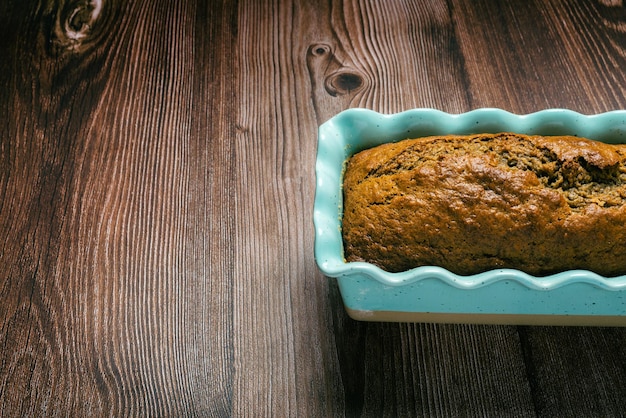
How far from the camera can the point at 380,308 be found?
3.68ft

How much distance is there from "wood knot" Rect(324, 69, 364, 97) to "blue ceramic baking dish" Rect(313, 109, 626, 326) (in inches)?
17.3

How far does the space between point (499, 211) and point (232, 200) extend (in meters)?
0.65

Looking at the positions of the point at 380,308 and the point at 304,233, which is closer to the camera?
the point at 380,308

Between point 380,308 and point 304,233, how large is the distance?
0.32 metres

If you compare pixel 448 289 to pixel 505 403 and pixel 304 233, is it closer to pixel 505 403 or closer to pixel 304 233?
pixel 505 403

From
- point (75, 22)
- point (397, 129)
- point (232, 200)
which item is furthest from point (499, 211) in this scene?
point (75, 22)

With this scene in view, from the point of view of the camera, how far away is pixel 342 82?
1.66 metres

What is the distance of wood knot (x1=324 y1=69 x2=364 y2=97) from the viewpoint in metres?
1.64

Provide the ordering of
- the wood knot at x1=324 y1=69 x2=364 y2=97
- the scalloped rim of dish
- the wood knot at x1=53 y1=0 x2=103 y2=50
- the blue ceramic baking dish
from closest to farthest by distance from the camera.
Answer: the blue ceramic baking dish → the scalloped rim of dish → the wood knot at x1=324 y1=69 x2=364 y2=97 → the wood knot at x1=53 y1=0 x2=103 y2=50

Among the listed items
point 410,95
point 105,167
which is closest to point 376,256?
point 410,95

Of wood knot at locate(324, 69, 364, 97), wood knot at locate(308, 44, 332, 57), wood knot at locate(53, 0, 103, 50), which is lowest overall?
wood knot at locate(324, 69, 364, 97)

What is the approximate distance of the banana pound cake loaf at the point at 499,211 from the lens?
1.03 metres

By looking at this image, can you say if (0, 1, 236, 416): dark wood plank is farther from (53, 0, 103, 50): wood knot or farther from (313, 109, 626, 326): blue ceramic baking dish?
(313, 109, 626, 326): blue ceramic baking dish

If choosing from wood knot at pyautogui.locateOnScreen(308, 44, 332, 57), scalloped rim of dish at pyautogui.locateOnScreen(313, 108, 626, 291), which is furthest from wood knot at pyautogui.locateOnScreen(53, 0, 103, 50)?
scalloped rim of dish at pyautogui.locateOnScreen(313, 108, 626, 291)
